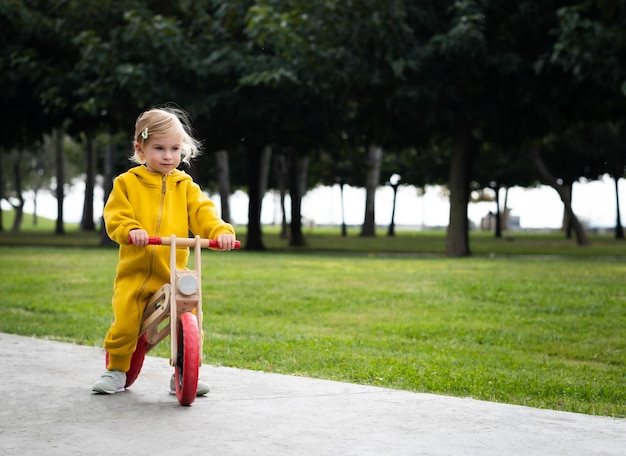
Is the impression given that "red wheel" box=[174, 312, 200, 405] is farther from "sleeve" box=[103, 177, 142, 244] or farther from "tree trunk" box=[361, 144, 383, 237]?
"tree trunk" box=[361, 144, 383, 237]

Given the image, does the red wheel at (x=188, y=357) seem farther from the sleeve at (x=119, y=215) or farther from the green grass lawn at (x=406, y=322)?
the green grass lawn at (x=406, y=322)

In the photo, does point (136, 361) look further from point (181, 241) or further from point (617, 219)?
point (617, 219)

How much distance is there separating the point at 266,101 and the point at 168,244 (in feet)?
63.1

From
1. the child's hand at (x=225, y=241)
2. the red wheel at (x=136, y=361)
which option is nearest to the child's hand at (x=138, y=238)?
the child's hand at (x=225, y=241)

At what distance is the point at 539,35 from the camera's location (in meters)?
21.4

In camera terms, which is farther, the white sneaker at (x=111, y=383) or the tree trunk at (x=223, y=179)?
the tree trunk at (x=223, y=179)

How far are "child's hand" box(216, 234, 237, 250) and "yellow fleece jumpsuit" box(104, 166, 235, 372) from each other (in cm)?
10

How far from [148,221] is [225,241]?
50cm

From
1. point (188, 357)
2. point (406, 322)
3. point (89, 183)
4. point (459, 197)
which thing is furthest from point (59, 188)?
point (188, 357)

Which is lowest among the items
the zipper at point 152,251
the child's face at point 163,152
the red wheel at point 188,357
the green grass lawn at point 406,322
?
the green grass lawn at point 406,322

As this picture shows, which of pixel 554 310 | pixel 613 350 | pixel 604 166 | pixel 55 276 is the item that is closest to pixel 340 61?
pixel 55 276

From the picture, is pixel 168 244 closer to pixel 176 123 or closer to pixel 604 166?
pixel 176 123

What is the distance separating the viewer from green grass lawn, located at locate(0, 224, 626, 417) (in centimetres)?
675

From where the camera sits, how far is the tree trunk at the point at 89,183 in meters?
46.2
